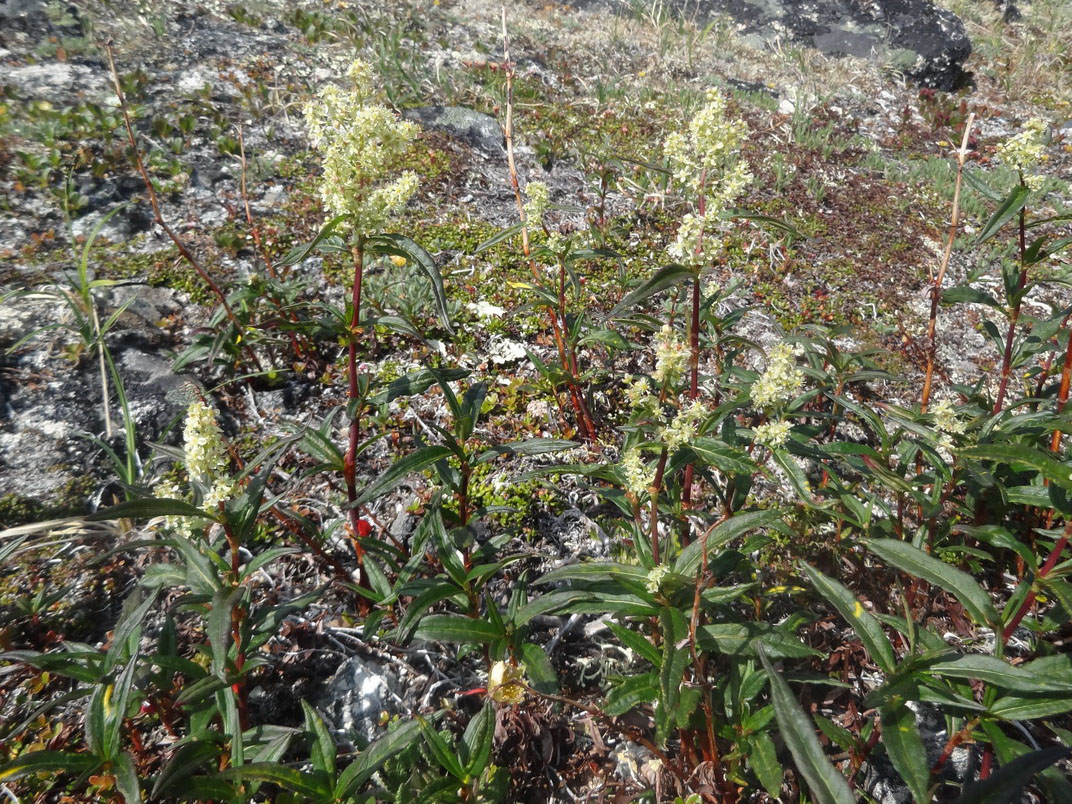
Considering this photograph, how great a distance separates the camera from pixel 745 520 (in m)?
1.94

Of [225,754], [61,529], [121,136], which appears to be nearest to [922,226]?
[225,754]

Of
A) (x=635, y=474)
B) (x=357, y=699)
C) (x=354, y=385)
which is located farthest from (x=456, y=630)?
(x=354, y=385)

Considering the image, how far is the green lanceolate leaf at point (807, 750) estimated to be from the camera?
1.30 meters

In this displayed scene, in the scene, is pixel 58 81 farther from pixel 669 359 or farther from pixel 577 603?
pixel 577 603

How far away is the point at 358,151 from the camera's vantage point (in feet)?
6.55

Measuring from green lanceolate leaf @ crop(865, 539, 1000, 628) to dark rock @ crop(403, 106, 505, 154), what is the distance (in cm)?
535

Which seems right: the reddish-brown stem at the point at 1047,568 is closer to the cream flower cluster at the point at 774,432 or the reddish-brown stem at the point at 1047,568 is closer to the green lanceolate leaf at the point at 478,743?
the cream flower cluster at the point at 774,432

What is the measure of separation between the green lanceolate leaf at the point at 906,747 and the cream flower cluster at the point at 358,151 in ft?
7.39

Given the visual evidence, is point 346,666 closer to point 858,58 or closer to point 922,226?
point 922,226

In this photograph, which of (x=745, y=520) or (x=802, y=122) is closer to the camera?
(x=745, y=520)

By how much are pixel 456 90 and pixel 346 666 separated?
6.51 m

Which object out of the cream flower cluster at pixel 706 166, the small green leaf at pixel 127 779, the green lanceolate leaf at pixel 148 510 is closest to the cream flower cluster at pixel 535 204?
the cream flower cluster at pixel 706 166

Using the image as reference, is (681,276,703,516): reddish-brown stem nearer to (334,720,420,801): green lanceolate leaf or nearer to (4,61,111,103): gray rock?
(334,720,420,801): green lanceolate leaf

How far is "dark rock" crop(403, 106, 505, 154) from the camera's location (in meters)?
5.97
